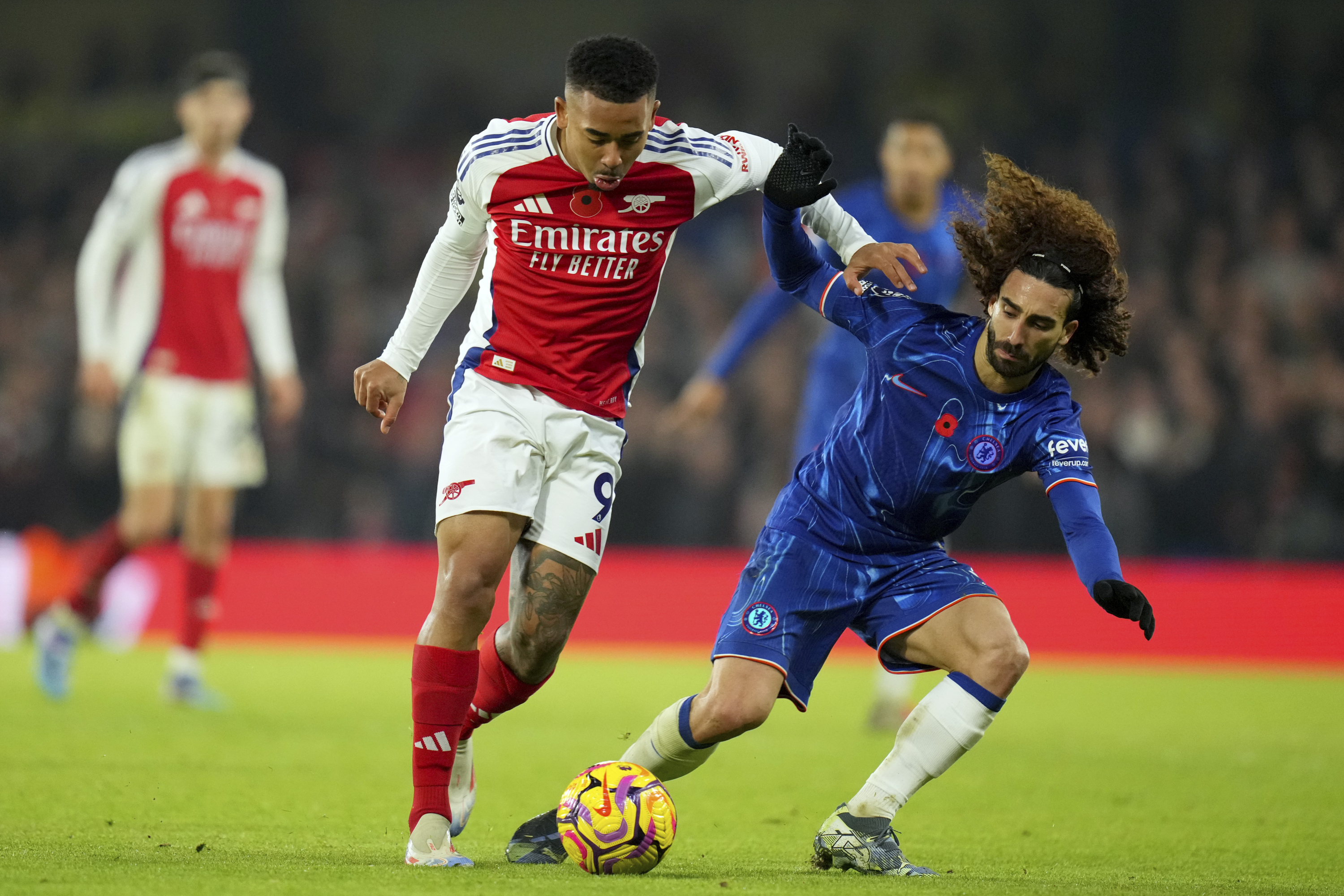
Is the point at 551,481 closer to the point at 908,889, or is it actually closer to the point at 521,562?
the point at 521,562

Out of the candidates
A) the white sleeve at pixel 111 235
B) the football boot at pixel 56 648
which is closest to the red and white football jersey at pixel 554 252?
the white sleeve at pixel 111 235

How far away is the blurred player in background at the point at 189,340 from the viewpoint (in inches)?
313

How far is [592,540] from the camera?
4309 mm

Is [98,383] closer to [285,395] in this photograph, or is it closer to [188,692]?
[285,395]

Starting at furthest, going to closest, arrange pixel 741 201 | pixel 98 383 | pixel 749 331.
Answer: pixel 741 201 < pixel 98 383 < pixel 749 331

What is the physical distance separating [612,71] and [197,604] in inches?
190

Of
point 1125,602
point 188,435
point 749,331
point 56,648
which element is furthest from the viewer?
point 188,435

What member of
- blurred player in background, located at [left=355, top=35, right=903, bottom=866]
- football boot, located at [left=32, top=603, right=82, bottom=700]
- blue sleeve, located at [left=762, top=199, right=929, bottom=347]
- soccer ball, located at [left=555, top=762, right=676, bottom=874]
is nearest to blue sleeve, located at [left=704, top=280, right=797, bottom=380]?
blue sleeve, located at [left=762, top=199, right=929, bottom=347]

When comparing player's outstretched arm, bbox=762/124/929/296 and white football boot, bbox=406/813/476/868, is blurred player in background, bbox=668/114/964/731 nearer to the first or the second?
player's outstretched arm, bbox=762/124/929/296

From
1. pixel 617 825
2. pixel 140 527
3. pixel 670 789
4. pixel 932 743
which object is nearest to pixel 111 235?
pixel 140 527

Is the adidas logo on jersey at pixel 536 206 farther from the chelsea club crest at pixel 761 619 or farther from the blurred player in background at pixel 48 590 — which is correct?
the blurred player in background at pixel 48 590

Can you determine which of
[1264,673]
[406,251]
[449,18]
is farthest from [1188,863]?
[449,18]

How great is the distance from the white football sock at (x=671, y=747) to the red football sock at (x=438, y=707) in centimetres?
49

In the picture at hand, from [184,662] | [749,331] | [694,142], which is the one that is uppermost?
[694,142]
